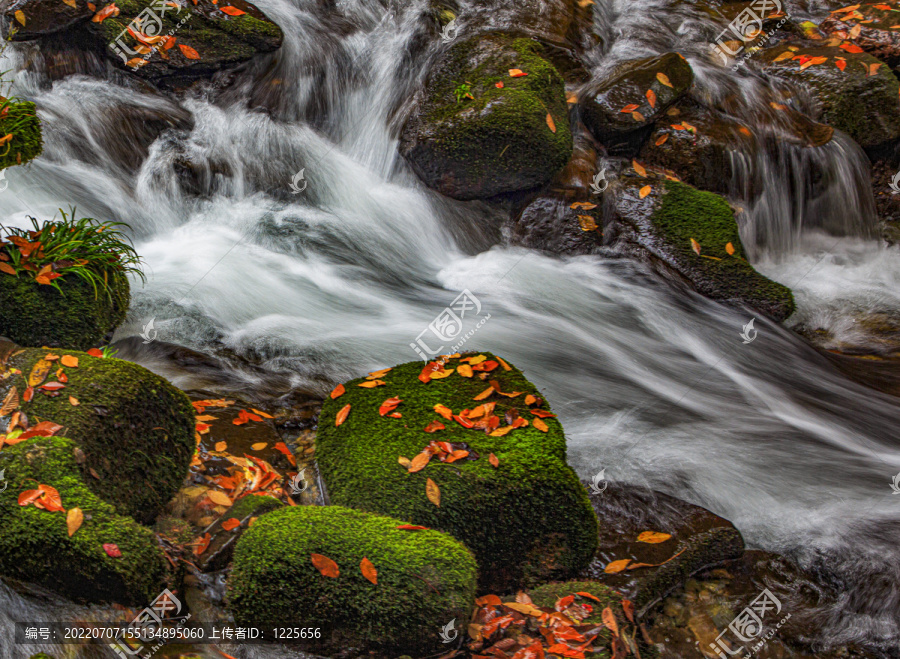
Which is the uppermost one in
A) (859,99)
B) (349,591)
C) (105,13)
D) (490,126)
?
(859,99)

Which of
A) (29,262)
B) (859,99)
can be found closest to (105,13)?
(29,262)

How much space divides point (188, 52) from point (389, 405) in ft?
18.4

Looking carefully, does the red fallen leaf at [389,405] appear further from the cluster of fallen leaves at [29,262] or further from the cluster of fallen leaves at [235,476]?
the cluster of fallen leaves at [29,262]

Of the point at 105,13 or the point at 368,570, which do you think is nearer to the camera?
the point at 368,570

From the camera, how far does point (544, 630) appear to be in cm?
314

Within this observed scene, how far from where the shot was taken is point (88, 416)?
10.8 feet

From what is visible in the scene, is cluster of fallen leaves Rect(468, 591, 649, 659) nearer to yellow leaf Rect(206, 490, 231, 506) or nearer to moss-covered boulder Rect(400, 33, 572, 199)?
yellow leaf Rect(206, 490, 231, 506)

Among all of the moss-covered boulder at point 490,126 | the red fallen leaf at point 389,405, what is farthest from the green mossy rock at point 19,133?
the moss-covered boulder at point 490,126

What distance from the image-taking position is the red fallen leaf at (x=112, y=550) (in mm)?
2764

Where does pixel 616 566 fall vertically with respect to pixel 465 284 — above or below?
below

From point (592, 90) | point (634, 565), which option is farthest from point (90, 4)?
point (634, 565)

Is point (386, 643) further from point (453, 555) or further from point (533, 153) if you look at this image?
point (533, 153)

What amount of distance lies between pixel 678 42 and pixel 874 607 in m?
7.67

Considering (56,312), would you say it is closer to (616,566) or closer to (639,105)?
(616,566)
